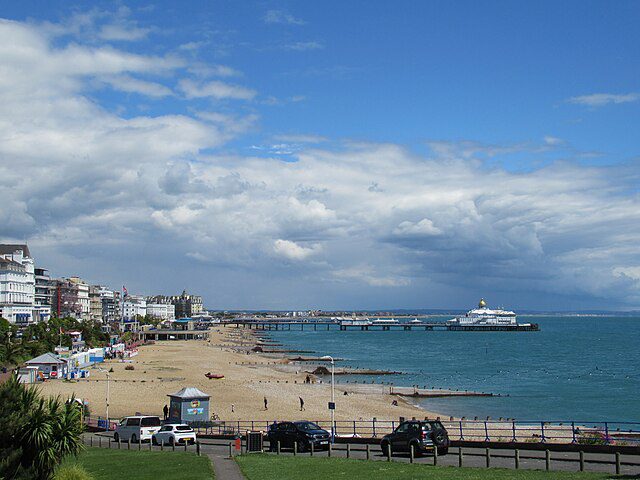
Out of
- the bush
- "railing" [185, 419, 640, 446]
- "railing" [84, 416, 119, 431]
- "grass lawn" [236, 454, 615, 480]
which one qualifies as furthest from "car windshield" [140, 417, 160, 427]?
the bush

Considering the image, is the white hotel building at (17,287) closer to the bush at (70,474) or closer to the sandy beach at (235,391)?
the sandy beach at (235,391)

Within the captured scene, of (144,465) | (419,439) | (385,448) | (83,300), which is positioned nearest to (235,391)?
(385,448)

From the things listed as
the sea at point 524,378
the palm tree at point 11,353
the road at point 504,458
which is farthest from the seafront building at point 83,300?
the road at point 504,458

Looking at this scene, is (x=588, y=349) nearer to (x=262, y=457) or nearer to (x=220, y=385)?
(x=220, y=385)

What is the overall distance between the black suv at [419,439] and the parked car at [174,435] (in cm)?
1129

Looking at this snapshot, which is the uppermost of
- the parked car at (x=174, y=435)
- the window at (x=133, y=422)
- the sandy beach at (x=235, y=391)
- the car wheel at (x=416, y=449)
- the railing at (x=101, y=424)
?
the car wheel at (x=416, y=449)

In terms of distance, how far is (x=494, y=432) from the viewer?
4622 cm

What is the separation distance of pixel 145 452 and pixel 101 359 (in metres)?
70.9

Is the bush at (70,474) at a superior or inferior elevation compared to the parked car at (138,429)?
superior

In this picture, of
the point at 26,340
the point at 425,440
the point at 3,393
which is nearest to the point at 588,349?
the point at 26,340

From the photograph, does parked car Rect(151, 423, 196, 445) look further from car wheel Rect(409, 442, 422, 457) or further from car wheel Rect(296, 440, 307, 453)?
car wheel Rect(409, 442, 422, 457)

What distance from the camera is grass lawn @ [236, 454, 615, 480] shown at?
→ 801 inches

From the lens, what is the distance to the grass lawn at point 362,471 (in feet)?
66.7

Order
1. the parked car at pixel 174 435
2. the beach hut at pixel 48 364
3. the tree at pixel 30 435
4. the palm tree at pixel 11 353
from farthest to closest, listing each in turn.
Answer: the palm tree at pixel 11 353
the beach hut at pixel 48 364
the parked car at pixel 174 435
the tree at pixel 30 435
